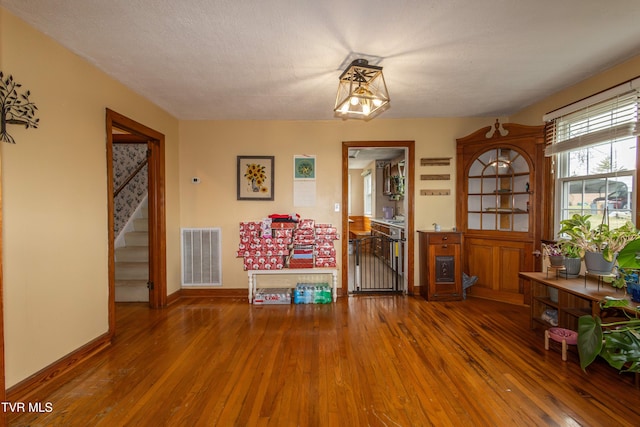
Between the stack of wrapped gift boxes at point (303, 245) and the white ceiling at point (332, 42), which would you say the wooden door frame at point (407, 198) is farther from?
the white ceiling at point (332, 42)

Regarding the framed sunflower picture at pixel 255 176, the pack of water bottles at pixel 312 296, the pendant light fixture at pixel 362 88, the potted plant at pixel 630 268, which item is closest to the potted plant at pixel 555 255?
the potted plant at pixel 630 268

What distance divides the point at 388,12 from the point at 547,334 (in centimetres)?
294

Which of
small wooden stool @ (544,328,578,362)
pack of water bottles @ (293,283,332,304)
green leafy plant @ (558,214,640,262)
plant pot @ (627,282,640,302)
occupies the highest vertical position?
green leafy plant @ (558,214,640,262)

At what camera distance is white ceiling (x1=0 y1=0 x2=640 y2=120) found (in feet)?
5.92

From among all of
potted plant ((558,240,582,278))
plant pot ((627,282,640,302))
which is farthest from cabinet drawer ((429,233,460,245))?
plant pot ((627,282,640,302))

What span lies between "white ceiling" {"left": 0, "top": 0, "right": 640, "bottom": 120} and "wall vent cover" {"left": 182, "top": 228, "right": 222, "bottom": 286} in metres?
1.87

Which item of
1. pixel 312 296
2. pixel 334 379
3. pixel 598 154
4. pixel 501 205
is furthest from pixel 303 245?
pixel 598 154

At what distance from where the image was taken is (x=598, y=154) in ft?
9.13

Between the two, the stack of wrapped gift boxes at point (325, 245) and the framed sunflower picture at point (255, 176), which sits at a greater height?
the framed sunflower picture at point (255, 176)

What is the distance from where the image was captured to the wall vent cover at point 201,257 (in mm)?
3992

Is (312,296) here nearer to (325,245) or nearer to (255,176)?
(325,245)

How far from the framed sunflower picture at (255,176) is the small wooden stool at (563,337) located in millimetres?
3502

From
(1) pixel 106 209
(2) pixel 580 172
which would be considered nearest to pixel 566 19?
(2) pixel 580 172

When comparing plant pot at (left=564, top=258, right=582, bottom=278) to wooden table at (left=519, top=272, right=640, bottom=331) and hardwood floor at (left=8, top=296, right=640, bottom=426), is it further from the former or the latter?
hardwood floor at (left=8, top=296, right=640, bottom=426)
